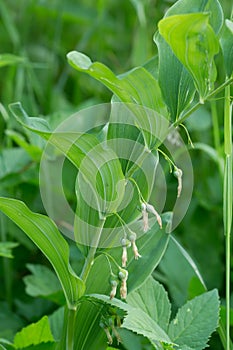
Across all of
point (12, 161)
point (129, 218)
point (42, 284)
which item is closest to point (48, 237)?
point (129, 218)

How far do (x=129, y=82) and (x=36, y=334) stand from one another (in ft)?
1.15

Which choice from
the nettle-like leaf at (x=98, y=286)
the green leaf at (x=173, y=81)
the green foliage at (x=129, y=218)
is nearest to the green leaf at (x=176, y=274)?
the green foliage at (x=129, y=218)

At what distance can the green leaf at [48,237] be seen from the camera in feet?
2.08

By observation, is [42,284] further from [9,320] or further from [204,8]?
[204,8]

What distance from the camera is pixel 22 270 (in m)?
1.32

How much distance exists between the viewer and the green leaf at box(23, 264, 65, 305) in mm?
988

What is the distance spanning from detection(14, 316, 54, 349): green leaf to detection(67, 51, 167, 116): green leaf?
31 centimetres

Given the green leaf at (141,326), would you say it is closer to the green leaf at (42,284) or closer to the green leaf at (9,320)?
the green leaf at (42,284)

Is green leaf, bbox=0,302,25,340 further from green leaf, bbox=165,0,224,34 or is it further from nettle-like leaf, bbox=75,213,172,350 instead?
green leaf, bbox=165,0,224,34

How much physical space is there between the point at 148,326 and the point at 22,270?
70 centimetres

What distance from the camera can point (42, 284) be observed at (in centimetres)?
105

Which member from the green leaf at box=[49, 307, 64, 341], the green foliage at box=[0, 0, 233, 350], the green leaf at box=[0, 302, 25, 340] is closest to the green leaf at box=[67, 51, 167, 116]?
the green foliage at box=[0, 0, 233, 350]

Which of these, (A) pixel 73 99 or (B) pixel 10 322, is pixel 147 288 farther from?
(A) pixel 73 99

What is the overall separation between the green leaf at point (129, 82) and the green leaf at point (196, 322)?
245mm
